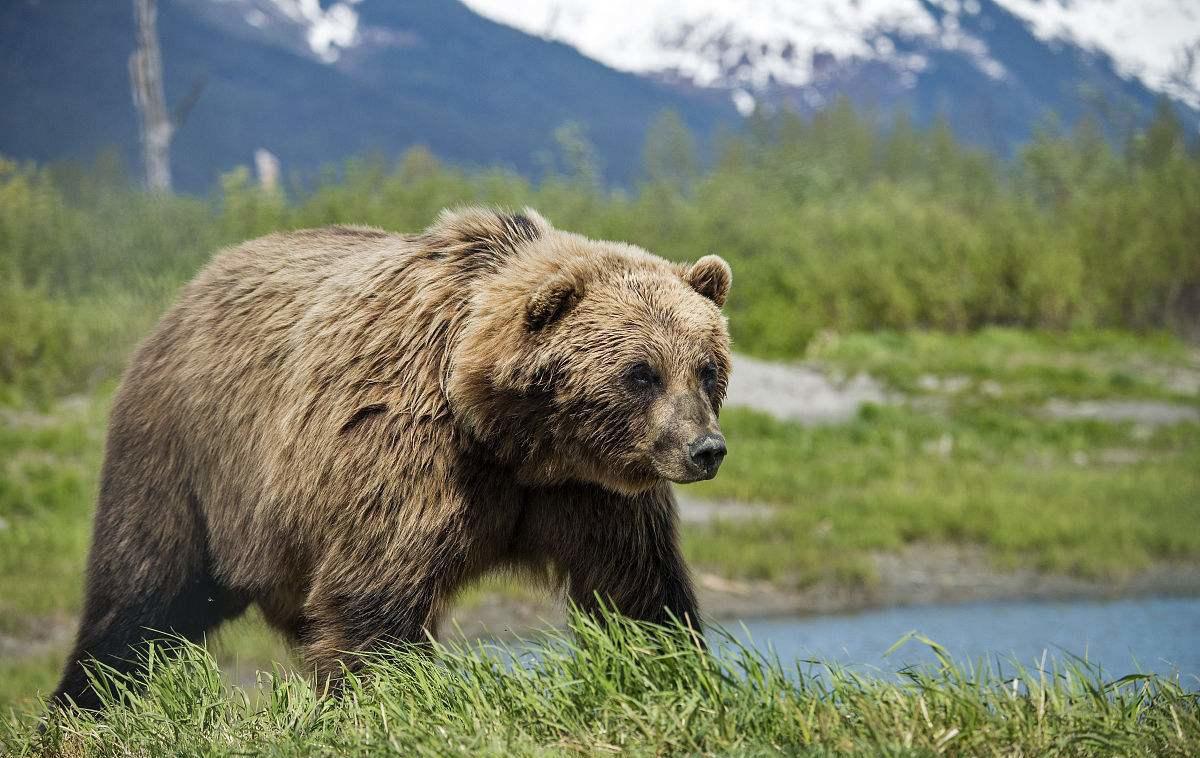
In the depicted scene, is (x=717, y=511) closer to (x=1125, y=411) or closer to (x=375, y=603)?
(x=1125, y=411)

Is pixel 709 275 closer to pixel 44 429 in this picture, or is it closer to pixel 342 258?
pixel 342 258

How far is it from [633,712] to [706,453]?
76 cm

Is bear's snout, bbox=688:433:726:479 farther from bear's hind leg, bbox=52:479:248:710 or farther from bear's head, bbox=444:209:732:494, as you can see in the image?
bear's hind leg, bbox=52:479:248:710

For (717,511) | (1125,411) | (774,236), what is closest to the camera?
(717,511)

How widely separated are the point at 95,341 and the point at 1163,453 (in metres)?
12.8

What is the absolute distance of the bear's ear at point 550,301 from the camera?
3.71 meters

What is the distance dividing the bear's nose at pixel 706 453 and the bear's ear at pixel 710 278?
649 mm

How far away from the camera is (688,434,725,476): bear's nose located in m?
3.55

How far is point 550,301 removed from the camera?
371cm

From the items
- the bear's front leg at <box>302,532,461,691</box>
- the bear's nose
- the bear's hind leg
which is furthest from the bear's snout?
the bear's hind leg

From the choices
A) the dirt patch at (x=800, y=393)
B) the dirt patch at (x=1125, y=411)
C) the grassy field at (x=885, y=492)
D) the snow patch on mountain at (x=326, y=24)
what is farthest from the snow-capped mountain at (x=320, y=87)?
the dirt patch at (x=1125, y=411)

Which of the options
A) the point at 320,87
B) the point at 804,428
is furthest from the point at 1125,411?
the point at 320,87

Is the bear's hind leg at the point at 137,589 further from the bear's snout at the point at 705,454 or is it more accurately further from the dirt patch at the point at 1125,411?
the dirt patch at the point at 1125,411

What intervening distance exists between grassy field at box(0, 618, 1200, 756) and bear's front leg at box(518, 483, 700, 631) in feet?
0.57
